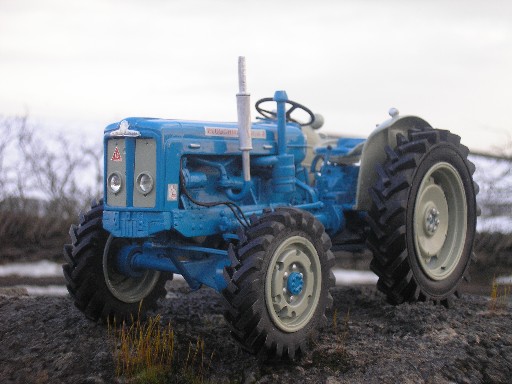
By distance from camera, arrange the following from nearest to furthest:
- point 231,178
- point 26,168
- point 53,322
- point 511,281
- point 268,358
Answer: point 268,358, point 231,178, point 53,322, point 511,281, point 26,168

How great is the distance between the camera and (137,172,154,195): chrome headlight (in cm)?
533

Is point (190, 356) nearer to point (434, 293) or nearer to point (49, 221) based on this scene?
point (434, 293)

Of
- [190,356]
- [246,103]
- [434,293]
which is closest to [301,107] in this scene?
[246,103]

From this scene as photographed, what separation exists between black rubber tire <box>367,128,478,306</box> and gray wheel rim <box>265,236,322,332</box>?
1101 millimetres

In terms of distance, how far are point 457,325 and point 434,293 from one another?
0.69 meters

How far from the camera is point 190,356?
5.12 m

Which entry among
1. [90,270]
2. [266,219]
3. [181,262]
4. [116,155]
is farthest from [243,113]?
[90,270]

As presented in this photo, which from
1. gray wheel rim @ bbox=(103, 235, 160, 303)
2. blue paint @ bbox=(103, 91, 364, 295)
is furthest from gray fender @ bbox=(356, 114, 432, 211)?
gray wheel rim @ bbox=(103, 235, 160, 303)

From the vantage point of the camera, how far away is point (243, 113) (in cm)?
546

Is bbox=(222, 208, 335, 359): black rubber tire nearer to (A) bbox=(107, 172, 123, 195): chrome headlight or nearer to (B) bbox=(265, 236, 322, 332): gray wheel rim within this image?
(B) bbox=(265, 236, 322, 332): gray wheel rim

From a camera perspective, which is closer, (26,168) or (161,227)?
(161,227)

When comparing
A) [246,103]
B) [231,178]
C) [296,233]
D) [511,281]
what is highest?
[246,103]

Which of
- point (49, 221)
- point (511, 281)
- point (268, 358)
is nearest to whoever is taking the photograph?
point (268, 358)

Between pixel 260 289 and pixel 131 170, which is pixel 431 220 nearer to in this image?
pixel 260 289
